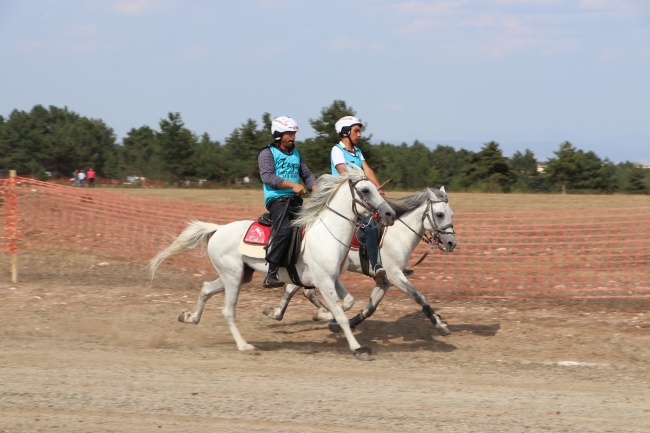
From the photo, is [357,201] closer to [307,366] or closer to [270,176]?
[270,176]

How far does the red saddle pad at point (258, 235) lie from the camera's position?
906cm

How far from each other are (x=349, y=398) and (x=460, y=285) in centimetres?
736

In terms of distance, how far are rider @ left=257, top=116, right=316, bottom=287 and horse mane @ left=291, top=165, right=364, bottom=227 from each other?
139mm

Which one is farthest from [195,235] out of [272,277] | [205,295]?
[272,277]

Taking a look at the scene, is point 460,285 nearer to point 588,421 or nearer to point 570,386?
point 570,386

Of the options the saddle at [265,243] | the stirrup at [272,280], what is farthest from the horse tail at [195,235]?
the stirrup at [272,280]

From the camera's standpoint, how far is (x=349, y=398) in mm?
6902

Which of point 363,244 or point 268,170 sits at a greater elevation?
point 268,170

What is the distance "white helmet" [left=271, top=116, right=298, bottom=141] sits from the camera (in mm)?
8891

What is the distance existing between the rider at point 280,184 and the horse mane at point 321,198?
0.46ft

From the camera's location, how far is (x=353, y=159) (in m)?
10.1

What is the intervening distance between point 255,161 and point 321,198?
64.3m

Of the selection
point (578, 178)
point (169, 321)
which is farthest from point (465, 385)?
point (578, 178)

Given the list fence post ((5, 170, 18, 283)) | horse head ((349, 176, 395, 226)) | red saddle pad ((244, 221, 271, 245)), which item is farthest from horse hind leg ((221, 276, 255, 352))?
fence post ((5, 170, 18, 283))
